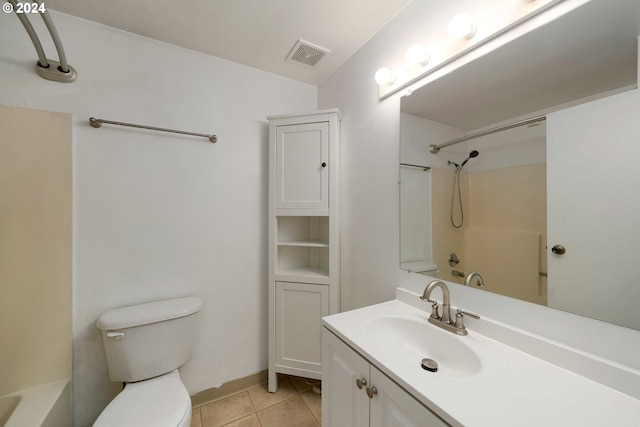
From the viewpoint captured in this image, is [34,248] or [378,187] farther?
[378,187]

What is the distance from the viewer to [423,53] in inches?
43.1

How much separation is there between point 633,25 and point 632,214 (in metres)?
0.52

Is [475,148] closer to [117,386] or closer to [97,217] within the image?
[97,217]

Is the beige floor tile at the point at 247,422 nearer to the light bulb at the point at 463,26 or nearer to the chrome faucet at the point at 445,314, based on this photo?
the chrome faucet at the point at 445,314

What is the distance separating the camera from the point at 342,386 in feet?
2.99

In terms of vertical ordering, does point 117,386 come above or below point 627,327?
below

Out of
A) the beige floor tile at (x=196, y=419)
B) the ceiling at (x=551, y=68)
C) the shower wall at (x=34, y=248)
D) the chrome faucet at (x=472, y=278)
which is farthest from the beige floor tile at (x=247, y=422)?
the ceiling at (x=551, y=68)

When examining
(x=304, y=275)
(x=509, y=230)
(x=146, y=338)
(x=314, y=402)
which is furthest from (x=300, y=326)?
(x=509, y=230)

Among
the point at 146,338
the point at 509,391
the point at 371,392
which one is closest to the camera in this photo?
the point at 509,391

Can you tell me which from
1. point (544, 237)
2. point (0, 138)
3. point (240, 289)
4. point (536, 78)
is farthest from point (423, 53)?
point (0, 138)

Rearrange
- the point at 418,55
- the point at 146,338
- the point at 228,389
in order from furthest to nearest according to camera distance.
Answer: the point at 228,389 → the point at 146,338 → the point at 418,55

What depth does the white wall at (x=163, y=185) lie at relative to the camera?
128 cm

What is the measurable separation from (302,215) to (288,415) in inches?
50.9

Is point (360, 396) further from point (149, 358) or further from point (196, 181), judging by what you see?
point (196, 181)
